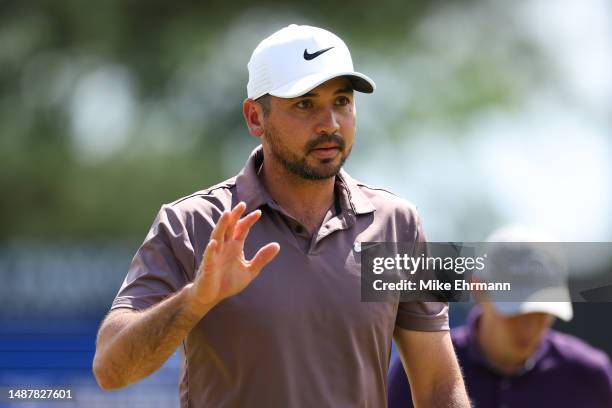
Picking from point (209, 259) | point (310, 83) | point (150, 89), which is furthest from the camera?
point (150, 89)

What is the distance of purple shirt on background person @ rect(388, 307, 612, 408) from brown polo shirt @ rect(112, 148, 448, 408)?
1183 millimetres

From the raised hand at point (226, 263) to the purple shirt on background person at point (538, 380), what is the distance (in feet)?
5.45

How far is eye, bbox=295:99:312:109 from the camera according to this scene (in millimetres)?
4098

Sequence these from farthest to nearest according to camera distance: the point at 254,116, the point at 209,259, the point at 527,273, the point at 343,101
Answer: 1. the point at 527,273
2. the point at 254,116
3. the point at 343,101
4. the point at 209,259

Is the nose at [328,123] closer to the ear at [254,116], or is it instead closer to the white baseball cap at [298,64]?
the white baseball cap at [298,64]

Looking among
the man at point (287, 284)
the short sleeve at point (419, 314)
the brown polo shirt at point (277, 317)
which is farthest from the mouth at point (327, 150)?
the short sleeve at point (419, 314)

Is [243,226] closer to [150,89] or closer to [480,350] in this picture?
[480,350]

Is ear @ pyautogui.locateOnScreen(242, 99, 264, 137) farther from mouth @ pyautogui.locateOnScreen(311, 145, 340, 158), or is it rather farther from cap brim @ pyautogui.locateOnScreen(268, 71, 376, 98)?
mouth @ pyautogui.locateOnScreen(311, 145, 340, 158)

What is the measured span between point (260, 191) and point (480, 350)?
4.76 feet

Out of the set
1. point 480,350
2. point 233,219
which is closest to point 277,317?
point 233,219

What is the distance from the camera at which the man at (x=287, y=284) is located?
3754mm

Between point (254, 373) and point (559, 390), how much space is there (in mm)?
1751

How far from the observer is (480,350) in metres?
5.18

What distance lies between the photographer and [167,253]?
3912mm
